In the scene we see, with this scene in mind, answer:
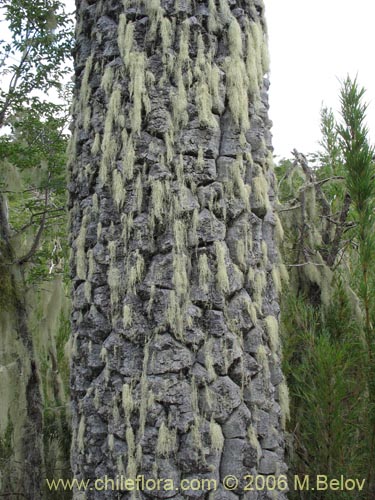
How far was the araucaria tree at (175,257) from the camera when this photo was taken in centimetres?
192

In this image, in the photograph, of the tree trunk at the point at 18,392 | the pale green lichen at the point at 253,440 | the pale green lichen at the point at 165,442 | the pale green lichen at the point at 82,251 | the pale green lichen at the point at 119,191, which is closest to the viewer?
the pale green lichen at the point at 165,442

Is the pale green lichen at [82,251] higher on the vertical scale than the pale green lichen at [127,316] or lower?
higher

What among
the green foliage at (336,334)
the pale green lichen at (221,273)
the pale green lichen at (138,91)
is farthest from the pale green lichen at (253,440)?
the pale green lichen at (138,91)

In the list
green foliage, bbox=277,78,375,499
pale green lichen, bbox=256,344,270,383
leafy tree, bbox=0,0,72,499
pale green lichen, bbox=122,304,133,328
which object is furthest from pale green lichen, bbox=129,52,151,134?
leafy tree, bbox=0,0,72,499

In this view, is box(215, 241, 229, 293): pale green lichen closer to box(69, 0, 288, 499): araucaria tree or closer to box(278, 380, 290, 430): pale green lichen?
box(69, 0, 288, 499): araucaria tree

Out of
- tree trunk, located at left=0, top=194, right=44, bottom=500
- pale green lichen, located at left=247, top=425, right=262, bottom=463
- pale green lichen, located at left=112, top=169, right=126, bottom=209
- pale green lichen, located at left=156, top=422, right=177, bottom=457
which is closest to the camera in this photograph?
pale green lichen, located at left=156, top=422, right=177, bottom=457

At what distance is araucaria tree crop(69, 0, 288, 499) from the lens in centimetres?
192

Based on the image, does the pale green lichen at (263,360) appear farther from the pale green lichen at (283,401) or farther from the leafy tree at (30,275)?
the leafy tree at (30,275)

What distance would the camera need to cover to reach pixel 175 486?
6.08 ft

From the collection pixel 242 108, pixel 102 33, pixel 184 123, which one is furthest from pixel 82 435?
pixel 102 33

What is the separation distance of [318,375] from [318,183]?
1266 millimetres

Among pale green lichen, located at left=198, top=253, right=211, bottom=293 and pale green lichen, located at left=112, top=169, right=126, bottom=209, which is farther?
pale green lichen, located at left=112, top=169, right=126, bottom=209

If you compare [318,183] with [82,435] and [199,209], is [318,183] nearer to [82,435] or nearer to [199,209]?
[199,209]

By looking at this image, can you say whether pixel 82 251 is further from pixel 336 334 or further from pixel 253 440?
pixel 336 334
